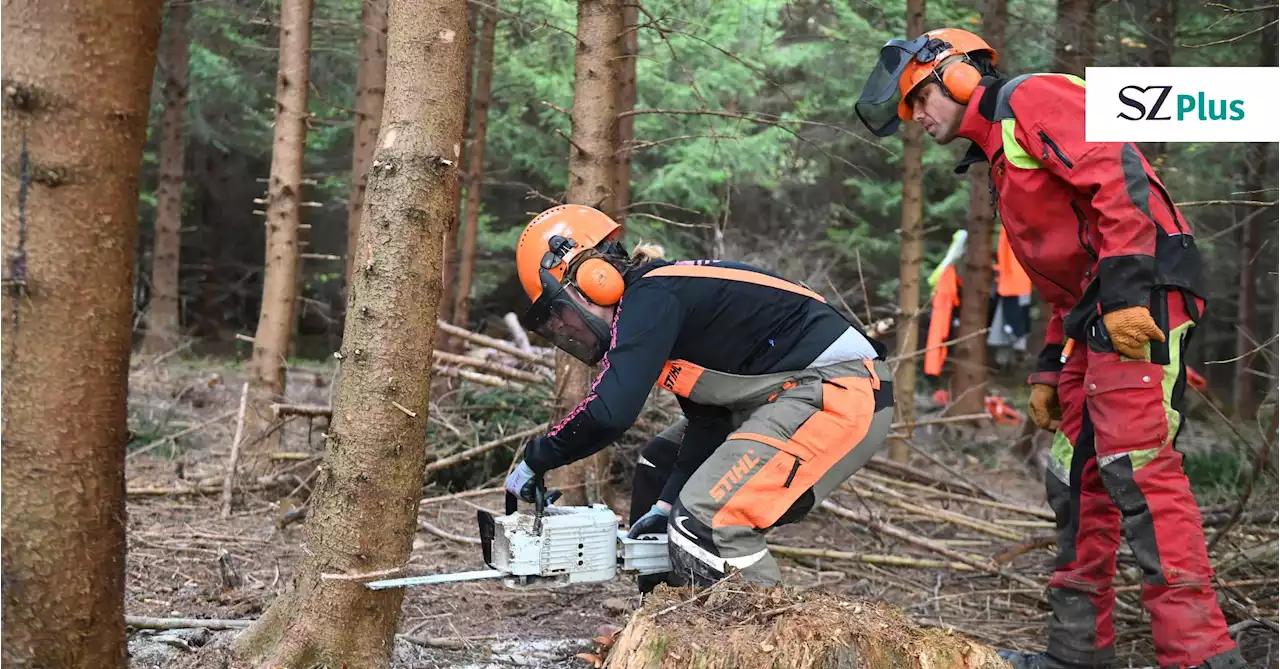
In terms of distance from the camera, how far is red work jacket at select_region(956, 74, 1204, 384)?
123 inches

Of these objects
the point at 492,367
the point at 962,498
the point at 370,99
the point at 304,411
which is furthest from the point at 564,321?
the point at 370,99

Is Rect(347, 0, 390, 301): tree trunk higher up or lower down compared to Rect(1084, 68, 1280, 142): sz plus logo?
higher up

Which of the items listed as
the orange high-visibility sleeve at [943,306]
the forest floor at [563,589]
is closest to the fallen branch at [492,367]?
the forest floor at [563,589]

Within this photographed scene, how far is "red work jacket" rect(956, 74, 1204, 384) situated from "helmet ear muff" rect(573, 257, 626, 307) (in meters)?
1.36

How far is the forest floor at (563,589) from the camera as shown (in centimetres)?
372

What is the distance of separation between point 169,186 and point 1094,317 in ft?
42.0

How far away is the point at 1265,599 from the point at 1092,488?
94 centimetres

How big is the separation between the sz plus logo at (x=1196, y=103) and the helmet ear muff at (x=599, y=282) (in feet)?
6.38

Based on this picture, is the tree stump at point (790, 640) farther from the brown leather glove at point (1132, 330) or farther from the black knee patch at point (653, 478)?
the black knee patch at point (653, 478)

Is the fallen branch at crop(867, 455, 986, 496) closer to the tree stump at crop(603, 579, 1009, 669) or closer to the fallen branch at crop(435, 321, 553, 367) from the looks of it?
the fallen branch at crop(435, 321, 553, 367)

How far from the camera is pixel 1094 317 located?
3.28 meters

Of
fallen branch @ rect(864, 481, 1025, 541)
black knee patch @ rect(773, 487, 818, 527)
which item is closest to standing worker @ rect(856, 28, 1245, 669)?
black knee patch @ rect(773, 487, 818, 527)

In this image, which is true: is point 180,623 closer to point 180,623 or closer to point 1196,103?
point 180,623

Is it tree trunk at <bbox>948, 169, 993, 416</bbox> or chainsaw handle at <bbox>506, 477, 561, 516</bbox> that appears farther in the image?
tree trunk at <bbox>948, 169, 993, 416</bbox>
